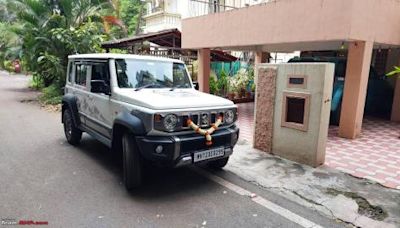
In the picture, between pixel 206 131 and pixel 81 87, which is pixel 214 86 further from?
pixel 206 131

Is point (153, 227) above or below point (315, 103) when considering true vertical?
→ below

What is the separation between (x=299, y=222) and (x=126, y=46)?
10.6m

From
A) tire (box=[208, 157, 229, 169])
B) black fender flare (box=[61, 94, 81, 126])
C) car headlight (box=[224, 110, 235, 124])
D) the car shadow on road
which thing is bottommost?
the car shadow on road

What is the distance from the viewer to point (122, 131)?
4605 millimetres

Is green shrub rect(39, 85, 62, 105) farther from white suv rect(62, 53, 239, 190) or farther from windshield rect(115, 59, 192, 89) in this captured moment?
windshield rect(115, 59, 192, 89)

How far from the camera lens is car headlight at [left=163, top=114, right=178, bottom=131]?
3973 millimetres

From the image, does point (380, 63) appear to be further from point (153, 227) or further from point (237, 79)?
point (153, 227)

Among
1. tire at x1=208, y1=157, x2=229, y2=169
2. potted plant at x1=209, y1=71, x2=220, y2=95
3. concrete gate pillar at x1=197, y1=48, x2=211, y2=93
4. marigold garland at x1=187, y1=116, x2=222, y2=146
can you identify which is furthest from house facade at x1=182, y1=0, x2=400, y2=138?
potted plant at x1=209, y1=71, x2=220, y2=95

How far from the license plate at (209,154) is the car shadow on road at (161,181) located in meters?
0.54

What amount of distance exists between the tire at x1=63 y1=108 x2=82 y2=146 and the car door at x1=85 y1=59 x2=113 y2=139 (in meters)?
0.73

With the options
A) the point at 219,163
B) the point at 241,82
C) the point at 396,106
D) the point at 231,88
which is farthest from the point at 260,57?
the point at 219,163

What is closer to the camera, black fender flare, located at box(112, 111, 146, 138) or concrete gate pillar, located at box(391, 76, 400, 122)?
black fender flare, located at box(112, 111, 146, 138)

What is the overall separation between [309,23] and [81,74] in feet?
16.4

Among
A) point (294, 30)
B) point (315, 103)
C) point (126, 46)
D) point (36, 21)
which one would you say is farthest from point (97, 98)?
point (36, 21)
